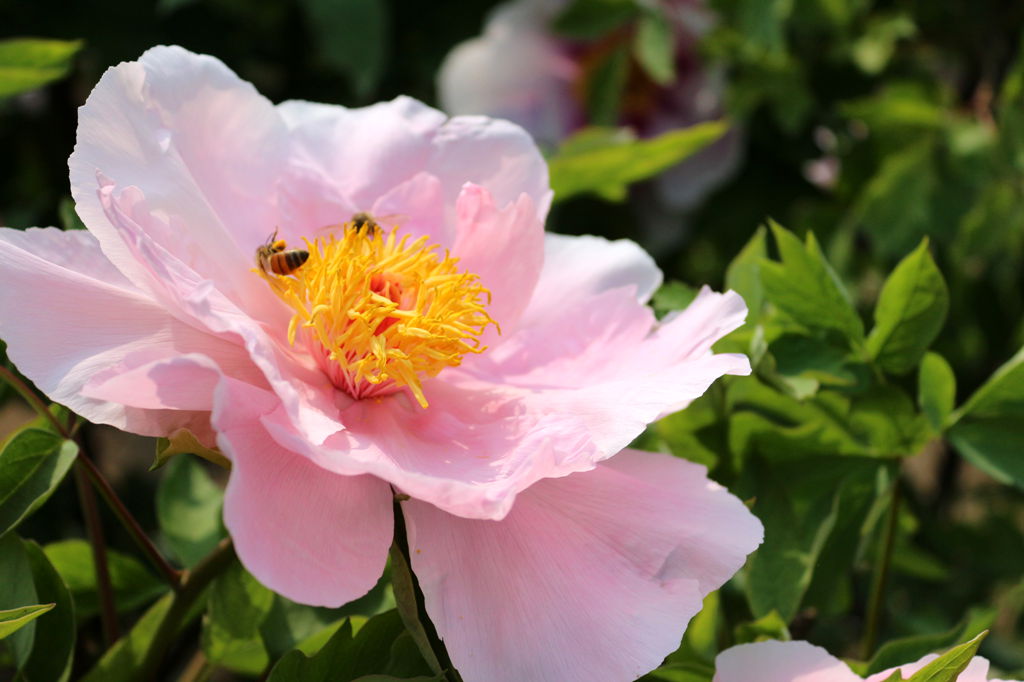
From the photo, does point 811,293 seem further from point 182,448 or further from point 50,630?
point 50,630

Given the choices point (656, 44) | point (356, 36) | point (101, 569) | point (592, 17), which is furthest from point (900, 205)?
point (101, 569)

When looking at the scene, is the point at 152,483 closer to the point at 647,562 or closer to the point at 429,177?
the point at 429,177

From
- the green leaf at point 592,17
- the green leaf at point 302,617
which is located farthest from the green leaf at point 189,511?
the green leaf at point 592,17

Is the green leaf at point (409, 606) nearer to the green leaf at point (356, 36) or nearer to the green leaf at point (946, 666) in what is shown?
the green leaf at point (946, 666)

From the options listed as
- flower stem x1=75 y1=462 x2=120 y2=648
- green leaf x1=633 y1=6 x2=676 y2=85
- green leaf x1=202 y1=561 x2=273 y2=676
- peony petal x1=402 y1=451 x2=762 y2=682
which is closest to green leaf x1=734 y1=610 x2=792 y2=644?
peony petal x1=402 y1=451 x2=762 y2=682

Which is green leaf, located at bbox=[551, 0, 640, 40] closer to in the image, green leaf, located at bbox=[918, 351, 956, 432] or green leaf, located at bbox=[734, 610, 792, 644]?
green leaf, located at bbox=[918, 351, 956, 432]
